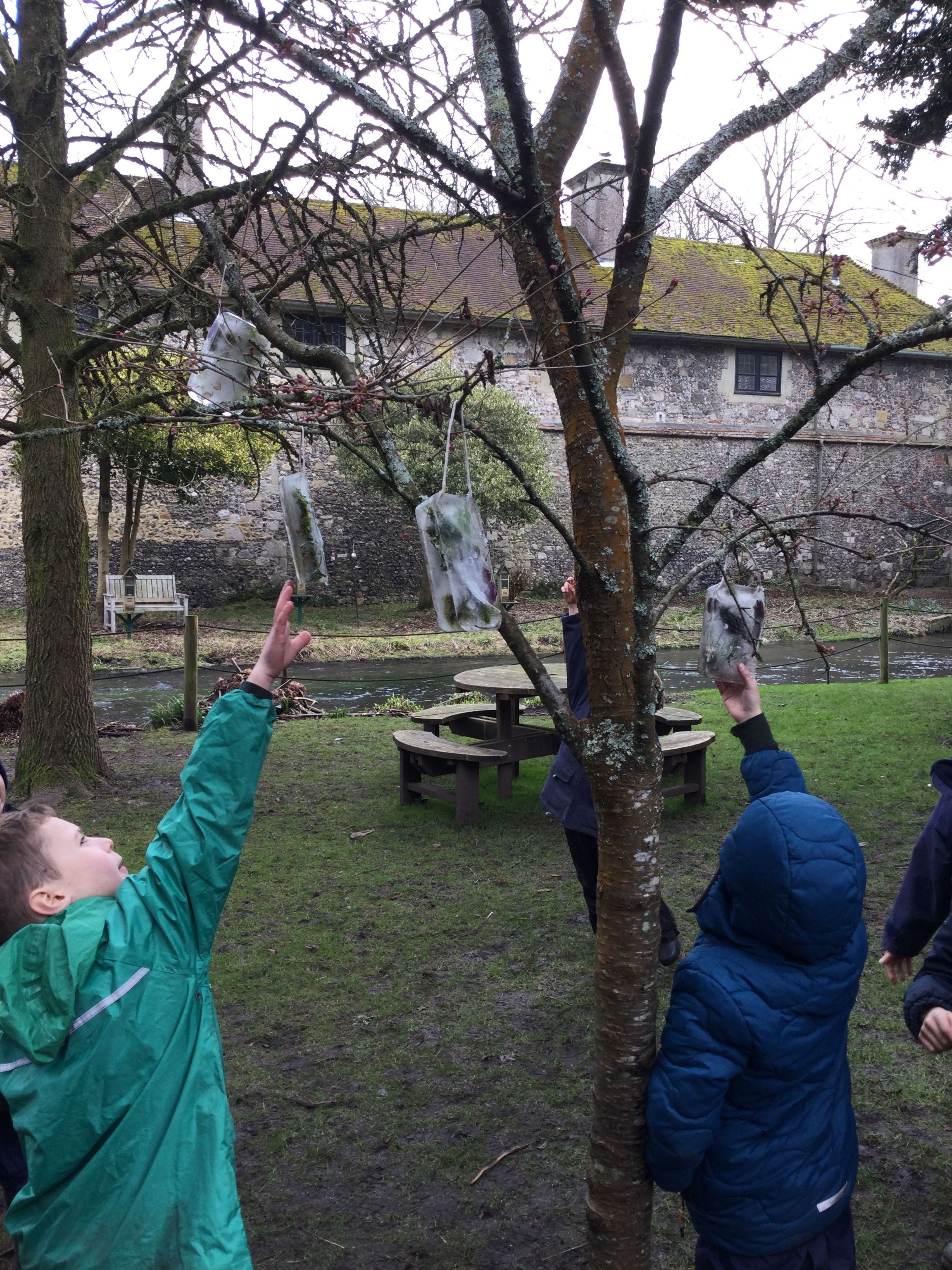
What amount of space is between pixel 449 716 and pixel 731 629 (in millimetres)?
5438

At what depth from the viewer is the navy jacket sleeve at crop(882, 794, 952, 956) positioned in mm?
2316

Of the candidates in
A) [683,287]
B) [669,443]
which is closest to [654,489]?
[669,443]

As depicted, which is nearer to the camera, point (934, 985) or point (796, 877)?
point (796, 877)

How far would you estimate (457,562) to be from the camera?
73.0 inches

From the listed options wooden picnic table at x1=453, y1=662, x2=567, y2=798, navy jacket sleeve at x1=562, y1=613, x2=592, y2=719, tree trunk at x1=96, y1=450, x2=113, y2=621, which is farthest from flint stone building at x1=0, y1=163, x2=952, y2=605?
navy jacket sleeve at x1=562, y1=613, x2=592, y2=719

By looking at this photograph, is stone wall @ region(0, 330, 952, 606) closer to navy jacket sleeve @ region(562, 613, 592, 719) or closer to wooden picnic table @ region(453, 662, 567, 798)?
wooden picnic table @ region(453, 662, 567, 798)

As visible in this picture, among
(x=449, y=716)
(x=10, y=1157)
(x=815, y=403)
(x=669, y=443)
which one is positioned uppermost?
(x=669, y=443)

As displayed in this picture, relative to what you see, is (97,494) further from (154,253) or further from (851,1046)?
(851,1046)

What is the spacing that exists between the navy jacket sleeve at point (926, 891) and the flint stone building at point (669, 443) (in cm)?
1839

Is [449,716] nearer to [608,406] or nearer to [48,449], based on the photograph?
[48,449]

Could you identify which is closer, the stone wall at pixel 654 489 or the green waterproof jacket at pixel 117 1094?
the green waterproof jacket at pixel 117 1094

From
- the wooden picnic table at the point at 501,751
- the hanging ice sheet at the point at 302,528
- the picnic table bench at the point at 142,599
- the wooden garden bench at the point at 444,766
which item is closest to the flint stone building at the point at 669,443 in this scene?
the picnic table bench at the point at 142,599

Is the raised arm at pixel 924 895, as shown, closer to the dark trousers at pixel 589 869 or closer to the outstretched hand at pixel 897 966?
the outstretched hand at pixel 897 966

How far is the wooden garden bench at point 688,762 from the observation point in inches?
239
